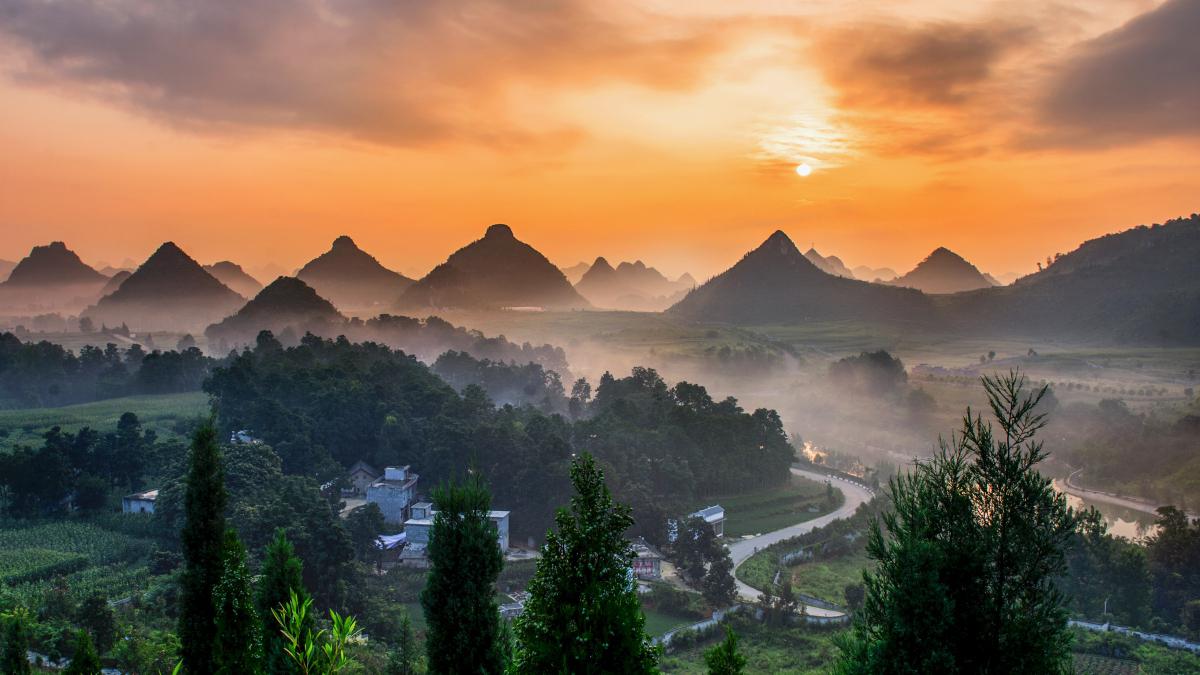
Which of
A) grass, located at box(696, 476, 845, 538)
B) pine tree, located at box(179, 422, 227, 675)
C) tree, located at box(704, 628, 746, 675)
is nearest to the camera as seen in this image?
tree, located at box(704, 628, 746, 675)

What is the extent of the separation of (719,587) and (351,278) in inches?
4175

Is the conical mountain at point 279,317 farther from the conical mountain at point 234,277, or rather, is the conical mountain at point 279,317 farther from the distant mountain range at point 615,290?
the distant mountain range at point 615,290

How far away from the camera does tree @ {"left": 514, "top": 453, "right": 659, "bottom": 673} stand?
21.7 feet

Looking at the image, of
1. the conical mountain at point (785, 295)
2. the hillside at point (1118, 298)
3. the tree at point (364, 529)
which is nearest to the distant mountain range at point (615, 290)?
the conical mountain at point (785, 295)

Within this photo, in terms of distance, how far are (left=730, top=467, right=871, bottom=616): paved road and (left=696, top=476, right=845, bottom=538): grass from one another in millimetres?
463

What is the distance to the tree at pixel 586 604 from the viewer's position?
21.7 feet

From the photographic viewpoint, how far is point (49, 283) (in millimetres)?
105000

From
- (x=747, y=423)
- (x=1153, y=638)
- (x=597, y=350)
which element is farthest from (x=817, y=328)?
(x=1153, y=638)

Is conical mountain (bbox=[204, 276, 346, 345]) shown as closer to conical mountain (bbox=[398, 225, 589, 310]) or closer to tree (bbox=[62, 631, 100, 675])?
conical mountain (bbox=[398, 225, 589, 310])

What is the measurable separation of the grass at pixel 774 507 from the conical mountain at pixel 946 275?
15124 centimetres

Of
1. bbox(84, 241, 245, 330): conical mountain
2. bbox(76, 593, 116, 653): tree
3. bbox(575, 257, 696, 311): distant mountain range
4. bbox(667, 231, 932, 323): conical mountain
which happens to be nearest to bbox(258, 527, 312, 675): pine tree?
bbox(76, 593, 116, 653): tree

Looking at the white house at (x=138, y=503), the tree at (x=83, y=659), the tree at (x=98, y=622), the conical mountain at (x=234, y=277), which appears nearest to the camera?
the tree at (x=83, y=659)

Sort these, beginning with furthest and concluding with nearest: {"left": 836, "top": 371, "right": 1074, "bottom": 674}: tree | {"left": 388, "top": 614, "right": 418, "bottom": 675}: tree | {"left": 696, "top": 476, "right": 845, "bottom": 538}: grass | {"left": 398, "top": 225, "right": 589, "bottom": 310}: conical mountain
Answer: {"left": 398, "top": 225, "right": 589, "bottom": 310}: conical mountain, {"left": 696, "top": 476, "right": 845, "bottom": 538}: grass, {"left": 388, "top": 614, "right": 418, "bottom": 675}: tree, {"left": 836, "top": 371, "right": 1074, "bottom": 674}: tree

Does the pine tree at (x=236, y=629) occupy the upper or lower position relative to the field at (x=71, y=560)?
upper
